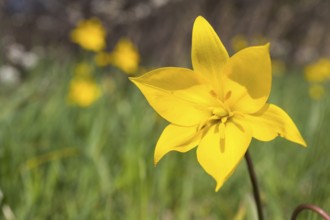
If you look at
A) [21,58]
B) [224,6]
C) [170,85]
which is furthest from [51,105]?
[224,6]

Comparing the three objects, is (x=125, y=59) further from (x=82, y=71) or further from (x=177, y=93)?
(x=177, y=93)

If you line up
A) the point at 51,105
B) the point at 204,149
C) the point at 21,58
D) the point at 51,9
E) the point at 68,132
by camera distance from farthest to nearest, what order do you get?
the point at 51,9
the point at 21,58
the point at 51,105
the point at 68,132
the point at 204,149

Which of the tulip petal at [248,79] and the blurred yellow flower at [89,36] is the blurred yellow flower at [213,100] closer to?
the tulip petal at [248,79]

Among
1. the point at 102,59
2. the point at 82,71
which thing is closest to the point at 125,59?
the point at 102,59

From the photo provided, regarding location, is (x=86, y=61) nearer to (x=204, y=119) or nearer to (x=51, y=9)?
(x=51, y=9)

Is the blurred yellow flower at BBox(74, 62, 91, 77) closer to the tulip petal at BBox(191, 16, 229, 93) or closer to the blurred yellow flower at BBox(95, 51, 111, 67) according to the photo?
the blurred yellow flower at BBox(95, 51, 111, 67)
